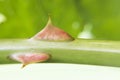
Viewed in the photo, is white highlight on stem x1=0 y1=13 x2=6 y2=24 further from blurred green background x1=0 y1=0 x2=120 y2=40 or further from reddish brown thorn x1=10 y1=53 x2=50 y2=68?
reddish brown thorn x1=10 y1=53 x2=50 y2=68

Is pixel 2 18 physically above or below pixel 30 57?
above

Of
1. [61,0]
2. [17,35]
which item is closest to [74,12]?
[61,0]

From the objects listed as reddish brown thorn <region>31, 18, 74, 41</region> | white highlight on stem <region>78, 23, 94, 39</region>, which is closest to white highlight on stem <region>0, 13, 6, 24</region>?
reddish brown thorn <region>31, 18, 74, 41</region>

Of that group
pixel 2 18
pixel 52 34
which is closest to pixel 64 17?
pixel 52 34

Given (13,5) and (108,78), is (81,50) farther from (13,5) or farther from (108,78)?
(13,5)

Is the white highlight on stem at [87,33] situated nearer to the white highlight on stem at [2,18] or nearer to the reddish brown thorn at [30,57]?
the reddish brown thorn at [30,57]

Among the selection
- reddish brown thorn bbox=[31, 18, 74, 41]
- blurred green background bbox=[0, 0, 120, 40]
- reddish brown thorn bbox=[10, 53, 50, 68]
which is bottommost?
reddish brown thorn bbox=[10, 53, 50, 68]

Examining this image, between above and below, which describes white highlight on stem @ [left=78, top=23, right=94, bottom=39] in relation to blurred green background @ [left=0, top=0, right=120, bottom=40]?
below

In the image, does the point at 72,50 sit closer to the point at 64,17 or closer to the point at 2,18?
the point at 64,17
